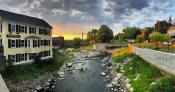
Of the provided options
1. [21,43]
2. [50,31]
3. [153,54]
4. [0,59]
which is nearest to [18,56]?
[21,43]

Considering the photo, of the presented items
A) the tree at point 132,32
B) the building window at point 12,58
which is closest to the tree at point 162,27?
the tree at point 132,32

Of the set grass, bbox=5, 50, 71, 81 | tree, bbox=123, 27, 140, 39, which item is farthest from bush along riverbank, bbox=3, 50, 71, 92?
tree, bbox=123, 27, 140, 39

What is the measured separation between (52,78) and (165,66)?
60.7ft

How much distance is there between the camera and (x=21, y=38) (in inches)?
1550

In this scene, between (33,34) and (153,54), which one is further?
(33,34)

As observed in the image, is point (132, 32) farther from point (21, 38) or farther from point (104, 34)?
point (21, 38)

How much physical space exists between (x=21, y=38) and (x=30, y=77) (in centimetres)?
812

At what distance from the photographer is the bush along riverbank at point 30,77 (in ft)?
97.0

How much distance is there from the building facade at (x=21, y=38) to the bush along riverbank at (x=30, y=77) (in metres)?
2.17

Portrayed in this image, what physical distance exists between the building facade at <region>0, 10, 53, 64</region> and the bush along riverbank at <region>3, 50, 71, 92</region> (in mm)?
2171

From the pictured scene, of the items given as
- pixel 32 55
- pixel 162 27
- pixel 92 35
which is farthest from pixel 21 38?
pixel 92 35

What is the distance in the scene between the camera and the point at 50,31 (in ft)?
168

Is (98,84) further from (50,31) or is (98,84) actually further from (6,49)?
(50,31)

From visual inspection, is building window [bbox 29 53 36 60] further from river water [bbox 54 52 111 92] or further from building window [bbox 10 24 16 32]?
river water [bbox 54 52 111 92]
